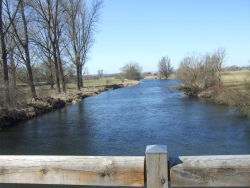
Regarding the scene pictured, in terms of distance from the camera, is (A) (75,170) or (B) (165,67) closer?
(A) (75,170)

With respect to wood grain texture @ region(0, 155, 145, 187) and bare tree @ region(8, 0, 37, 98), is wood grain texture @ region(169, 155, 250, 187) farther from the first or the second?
bare tree @ region(8, 0, 37, 98)

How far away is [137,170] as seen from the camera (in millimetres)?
1812

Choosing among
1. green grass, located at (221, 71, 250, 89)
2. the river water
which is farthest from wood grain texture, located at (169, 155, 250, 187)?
green grass, located at (221, 71, 250, 89)

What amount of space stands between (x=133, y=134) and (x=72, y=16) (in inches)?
1094

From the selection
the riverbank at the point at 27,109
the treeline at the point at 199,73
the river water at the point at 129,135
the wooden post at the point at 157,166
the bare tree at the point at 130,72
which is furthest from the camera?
the bare tree at the point at 130,72

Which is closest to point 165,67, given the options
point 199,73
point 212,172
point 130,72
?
point 130,72

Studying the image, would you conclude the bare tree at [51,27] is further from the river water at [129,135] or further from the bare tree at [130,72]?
the bare tree at [130,72]

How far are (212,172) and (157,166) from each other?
41cm

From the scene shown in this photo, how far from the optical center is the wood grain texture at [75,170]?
72.0 inches

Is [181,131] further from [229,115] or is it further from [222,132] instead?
[229,115]

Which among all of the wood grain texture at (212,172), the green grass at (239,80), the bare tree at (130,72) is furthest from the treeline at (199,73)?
the bare tree at (130,72)

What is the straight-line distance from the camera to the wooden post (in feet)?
5.56

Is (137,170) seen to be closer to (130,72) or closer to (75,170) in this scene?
(75,170)

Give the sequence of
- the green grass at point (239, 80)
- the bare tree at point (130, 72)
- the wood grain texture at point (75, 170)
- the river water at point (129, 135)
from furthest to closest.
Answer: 1. the bare tree at point (130, 72)
2. the green grass at point (239, 80)
3. the river water at point (129, 135)
4. the wood grain texture at point (75, 170)
